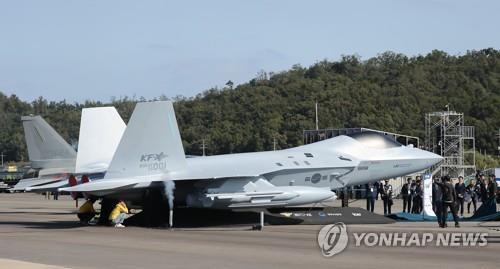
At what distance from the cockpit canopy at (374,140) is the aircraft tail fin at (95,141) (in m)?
8.29

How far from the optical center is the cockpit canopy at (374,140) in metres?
27.6

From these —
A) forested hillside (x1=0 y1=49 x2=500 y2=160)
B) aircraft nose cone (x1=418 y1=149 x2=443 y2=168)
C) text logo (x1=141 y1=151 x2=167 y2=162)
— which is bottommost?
text logo (x1=141 y1=151 x2=167 y2=162)

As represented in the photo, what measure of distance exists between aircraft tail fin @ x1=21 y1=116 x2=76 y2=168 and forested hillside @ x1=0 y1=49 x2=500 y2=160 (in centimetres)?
5307

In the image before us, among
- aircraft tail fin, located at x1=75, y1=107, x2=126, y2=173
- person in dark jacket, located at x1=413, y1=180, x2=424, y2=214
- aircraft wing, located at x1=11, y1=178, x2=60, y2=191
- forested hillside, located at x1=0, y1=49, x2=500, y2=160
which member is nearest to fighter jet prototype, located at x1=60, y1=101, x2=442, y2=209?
aircraft tail fin, located at x1=75, y1=107, x2=126, y2=173

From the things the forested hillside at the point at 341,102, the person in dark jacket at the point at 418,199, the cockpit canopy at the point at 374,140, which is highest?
the forested hillside at the point at 341,102

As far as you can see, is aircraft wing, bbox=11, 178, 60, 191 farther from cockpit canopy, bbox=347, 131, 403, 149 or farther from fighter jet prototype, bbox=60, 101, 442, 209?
cockpit canopy, bbox=347, 131, 403, 149

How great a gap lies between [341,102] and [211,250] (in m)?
86.0

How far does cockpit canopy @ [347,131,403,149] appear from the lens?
90.5ft

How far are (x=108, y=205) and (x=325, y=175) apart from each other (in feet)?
22.6

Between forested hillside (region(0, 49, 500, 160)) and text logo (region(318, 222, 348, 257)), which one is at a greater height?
forested hillside (region(0, 49, 500, 160))

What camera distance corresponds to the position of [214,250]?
53.5ft

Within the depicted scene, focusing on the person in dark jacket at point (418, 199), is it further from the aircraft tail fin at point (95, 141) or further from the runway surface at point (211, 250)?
the aircraft tail fin at point (95, 141)

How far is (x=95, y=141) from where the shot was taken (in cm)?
2834

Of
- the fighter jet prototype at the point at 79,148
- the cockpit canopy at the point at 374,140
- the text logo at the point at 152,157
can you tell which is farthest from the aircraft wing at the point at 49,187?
the cockpit canopy at the point at 374,140
